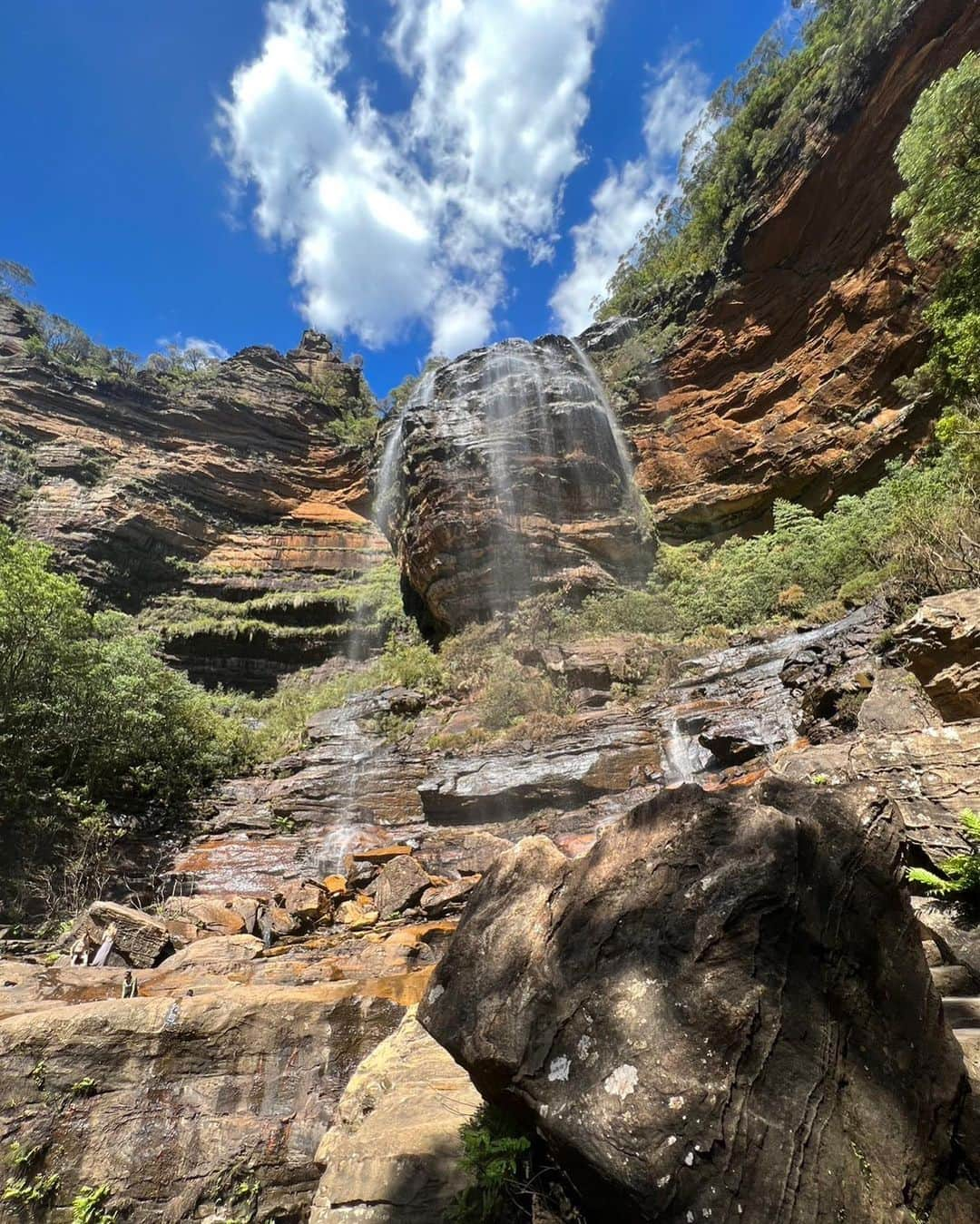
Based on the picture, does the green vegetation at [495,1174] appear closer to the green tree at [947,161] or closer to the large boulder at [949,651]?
the large boulder at [949,651]

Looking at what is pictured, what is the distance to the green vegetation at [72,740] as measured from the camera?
10.0 metres

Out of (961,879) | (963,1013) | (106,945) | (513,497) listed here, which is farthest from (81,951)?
(513,497)

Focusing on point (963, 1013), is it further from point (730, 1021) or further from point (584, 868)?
point (584, 868)

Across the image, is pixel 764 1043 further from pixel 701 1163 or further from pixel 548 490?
pixel 548 490

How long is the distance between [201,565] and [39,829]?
15619 mm

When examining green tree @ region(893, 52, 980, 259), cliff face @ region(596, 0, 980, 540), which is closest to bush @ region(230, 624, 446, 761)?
cliff face @ region(596, 0, 980, 540)

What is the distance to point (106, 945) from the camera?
5.71 metres

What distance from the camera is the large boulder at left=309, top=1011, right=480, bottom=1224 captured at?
2203 millimetres

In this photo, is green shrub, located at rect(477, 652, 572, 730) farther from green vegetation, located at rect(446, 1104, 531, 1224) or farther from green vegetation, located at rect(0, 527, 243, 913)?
green vegetation, located at rect(446, 1104, 531, 1224)

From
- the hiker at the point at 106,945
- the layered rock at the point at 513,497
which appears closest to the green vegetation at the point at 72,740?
the hiker at the point at 106,945

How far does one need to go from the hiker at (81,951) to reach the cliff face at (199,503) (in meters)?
16.9

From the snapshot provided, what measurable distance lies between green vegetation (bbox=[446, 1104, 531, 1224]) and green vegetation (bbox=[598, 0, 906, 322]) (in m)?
23.1

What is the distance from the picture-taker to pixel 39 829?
33.3 ft

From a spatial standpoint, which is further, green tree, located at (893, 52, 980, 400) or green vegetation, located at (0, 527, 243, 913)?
green vegetation, located at (0, 527, 243, 913)
